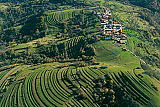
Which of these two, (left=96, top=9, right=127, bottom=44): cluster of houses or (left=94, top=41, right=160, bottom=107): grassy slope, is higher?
(left=96, top=9, right=127, bottom=44): cluster of houses

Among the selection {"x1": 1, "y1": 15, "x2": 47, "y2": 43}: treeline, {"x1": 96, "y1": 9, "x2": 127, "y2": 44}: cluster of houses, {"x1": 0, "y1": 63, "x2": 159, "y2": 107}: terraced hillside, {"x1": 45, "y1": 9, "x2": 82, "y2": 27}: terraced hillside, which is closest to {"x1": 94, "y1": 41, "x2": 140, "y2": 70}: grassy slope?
{"x1": 0, "y1": 63, "x2": 159, "y2": 107}: terraced hillside

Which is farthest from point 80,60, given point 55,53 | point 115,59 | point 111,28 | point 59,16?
point 59,16

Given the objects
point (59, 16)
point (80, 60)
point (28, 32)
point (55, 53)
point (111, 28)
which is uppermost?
point (59, 16)

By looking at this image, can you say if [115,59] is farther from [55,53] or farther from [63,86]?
[55,53]

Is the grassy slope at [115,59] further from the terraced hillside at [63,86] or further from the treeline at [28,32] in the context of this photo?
the treeline at [28,32]

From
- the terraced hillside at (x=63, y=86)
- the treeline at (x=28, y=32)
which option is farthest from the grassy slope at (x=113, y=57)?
the treeline at (x=28, y=32)

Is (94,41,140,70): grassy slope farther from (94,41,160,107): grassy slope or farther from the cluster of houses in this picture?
the cluster of houses
